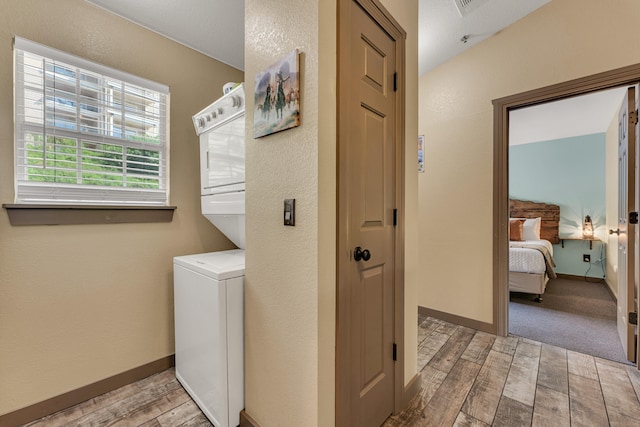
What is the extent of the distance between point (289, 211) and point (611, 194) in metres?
4.98

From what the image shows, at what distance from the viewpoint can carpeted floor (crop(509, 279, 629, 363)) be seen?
231 cm

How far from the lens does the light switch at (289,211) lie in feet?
3.78

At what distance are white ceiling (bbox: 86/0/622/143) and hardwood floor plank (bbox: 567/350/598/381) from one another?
2.77 m

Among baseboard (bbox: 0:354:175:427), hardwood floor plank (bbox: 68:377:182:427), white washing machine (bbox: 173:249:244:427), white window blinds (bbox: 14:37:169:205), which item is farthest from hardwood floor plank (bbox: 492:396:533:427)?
white window blinds (bbox: 14:37:169:205)

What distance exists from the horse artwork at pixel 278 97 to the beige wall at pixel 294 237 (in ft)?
0.11

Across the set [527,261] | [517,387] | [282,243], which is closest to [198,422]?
[282,243]

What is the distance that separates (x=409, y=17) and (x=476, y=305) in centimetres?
243

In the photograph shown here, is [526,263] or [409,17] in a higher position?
[409,17]

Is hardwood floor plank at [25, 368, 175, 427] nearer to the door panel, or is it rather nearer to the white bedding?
the door panel

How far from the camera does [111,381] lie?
1.76 m

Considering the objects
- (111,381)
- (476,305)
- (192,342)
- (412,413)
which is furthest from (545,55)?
(111,381)

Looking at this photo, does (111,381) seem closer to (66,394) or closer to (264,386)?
(66,394)

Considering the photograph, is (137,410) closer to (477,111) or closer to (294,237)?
(294,237)

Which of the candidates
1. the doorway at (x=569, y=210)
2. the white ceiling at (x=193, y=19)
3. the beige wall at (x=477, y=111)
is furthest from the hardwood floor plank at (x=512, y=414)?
the white ceiling at (x=193, y=19)
